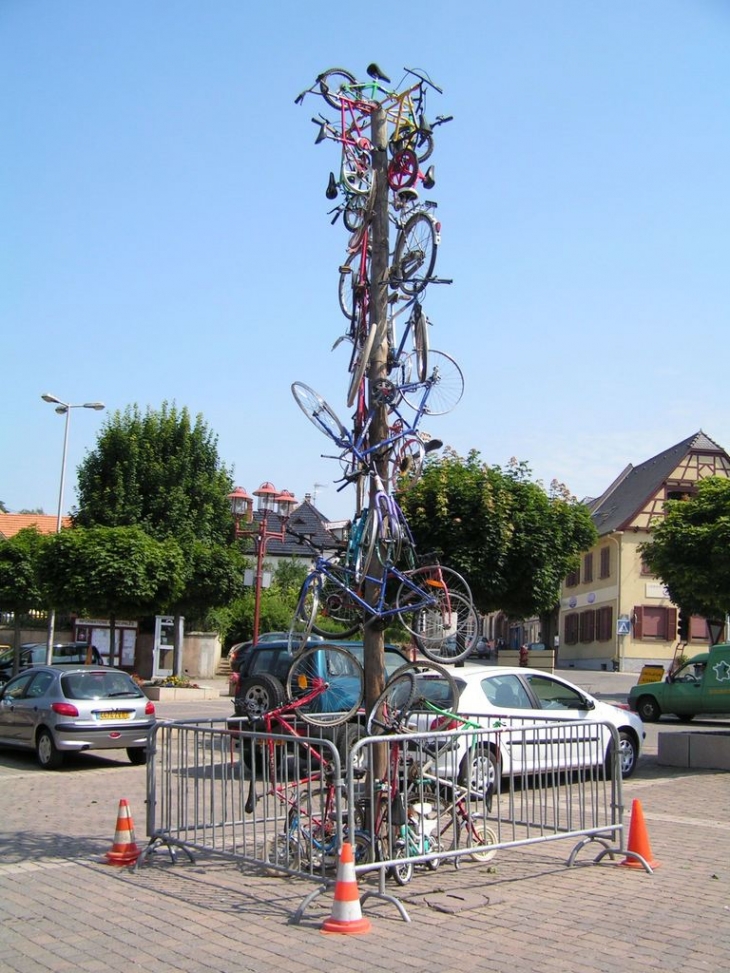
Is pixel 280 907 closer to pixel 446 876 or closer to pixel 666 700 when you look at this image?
pixel 446 876

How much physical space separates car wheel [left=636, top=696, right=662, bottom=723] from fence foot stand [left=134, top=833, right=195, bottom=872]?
58.9ft

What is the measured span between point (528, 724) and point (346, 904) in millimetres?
4550

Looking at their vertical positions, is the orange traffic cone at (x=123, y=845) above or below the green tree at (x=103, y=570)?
below

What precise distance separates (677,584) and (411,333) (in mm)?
20065

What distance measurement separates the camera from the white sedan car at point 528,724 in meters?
8.11

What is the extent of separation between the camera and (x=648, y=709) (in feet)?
80.6

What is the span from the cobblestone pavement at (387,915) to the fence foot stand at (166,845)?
90mm

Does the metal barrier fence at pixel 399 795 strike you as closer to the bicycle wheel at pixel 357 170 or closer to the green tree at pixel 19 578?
the bicycle wheel at pixel 357 170

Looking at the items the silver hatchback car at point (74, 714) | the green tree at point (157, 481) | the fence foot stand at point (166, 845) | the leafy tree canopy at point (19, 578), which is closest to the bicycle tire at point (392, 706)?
the fence foot stand at point (166, 845)

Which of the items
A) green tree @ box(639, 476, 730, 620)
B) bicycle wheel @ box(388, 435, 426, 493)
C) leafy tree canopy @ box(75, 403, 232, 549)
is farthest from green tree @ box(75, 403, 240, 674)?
bicycle wheel @ box(388, 435, 426, 493)

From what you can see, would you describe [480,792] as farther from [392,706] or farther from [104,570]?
[104,570]

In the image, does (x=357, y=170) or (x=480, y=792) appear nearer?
(x=480, y=792)

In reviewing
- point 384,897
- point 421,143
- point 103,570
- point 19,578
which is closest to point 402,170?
point 421,143

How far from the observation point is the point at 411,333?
30.8 ft
